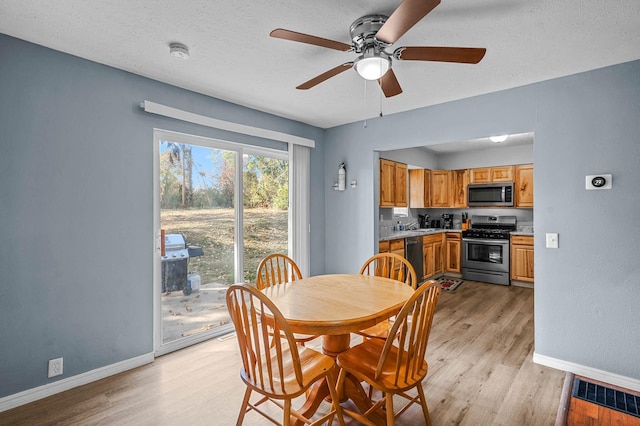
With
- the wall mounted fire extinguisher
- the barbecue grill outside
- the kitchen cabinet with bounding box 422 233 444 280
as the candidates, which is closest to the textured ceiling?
the wall mounted fire extinguisher

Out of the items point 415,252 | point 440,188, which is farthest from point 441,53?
point 440,188

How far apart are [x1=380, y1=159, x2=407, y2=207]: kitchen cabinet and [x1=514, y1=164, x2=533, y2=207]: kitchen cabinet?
211cm

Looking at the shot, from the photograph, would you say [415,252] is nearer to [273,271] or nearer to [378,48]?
[273,271]

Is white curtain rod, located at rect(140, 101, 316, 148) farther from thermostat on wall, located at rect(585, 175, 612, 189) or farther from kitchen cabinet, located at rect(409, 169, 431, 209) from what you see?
thermostat on wall, located at rect(585, 175, 612, 189)

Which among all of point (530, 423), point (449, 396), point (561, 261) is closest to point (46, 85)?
point (449, 396)

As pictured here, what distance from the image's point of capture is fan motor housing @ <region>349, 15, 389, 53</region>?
6.09 feet

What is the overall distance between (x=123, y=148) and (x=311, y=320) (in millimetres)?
2205

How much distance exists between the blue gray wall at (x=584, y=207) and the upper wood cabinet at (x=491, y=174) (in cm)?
302

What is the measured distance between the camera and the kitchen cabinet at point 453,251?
5977 millimetres

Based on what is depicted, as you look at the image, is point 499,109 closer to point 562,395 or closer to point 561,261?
point 561,261

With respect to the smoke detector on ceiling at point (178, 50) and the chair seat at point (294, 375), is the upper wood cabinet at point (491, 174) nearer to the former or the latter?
the chair seat at point (294, 375)

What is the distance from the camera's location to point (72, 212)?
2.40 meters

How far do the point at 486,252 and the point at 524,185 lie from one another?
4.43 feet

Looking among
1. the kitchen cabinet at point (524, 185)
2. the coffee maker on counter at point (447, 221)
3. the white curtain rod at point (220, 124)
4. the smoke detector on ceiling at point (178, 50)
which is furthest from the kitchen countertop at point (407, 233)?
the smoke detector on ceiling at point (178, 50)
